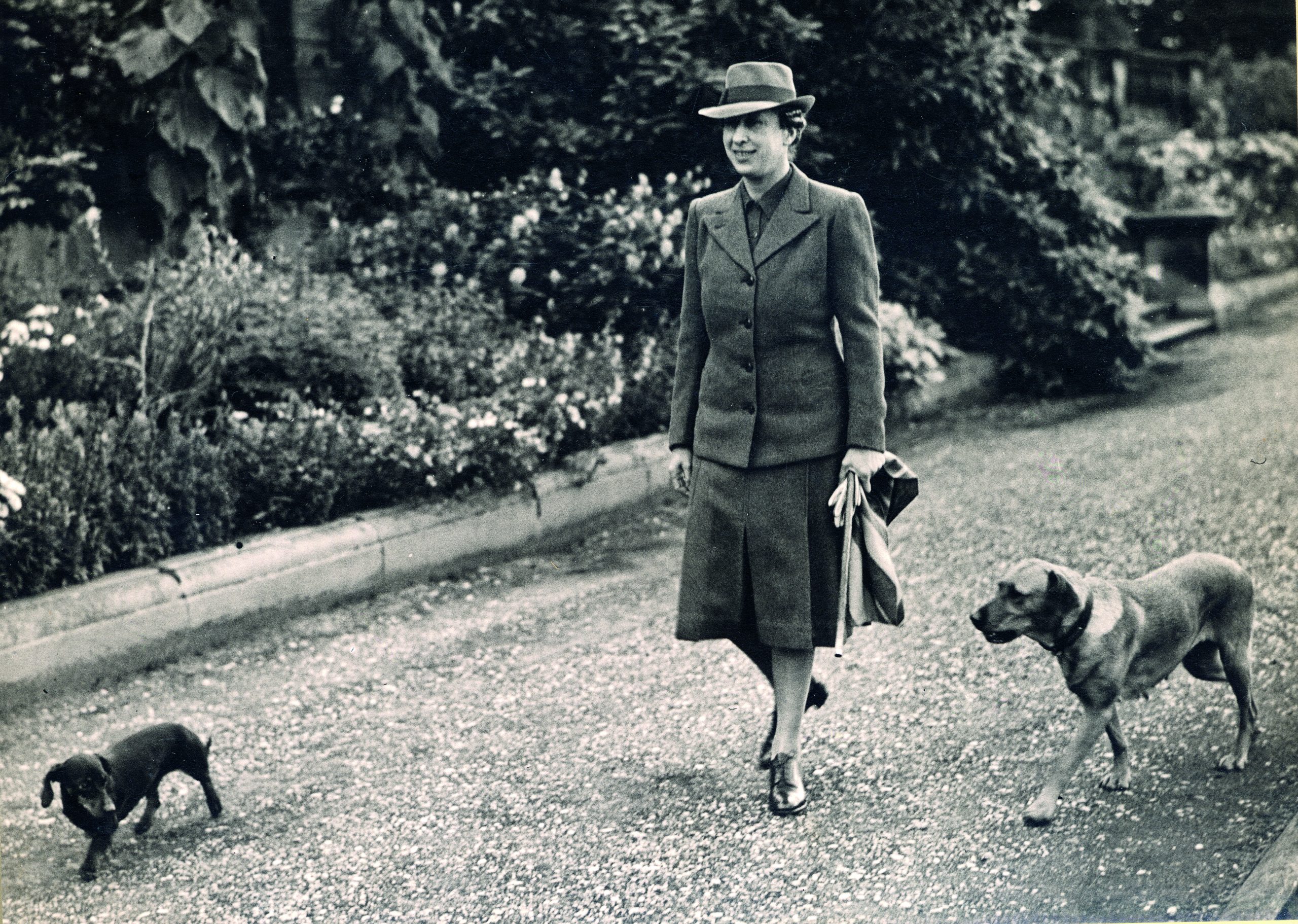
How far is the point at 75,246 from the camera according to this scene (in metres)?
6.40

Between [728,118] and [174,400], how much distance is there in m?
3.41

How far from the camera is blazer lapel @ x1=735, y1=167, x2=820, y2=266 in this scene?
3391 millimetres

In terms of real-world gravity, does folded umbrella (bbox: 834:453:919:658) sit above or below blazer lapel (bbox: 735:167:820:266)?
below

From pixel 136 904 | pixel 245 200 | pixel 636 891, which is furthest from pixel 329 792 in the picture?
pixel 245 200

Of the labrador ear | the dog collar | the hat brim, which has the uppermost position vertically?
the hat brim

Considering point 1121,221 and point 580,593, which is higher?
point 1121,221

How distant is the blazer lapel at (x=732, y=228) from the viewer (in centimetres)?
346

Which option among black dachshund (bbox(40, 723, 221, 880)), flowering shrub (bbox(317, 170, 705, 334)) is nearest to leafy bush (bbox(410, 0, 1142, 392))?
flowering shrub (bbox(317, 170, 705, 334))

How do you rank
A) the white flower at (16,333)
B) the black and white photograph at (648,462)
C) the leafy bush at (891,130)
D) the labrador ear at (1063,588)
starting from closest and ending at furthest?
1. the labrador ear at (1063,588)
2. the black and white photograph at (648,462)
3. the white flower at (16,333)
4. the leafy bush at (891,130)

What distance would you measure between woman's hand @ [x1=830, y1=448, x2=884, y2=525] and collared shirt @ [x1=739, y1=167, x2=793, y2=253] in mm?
626

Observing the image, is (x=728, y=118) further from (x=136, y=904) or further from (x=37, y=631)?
(x=37, y=631)

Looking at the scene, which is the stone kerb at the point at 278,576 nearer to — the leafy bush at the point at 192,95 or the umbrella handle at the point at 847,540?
the leafy bush at the point at 192,95

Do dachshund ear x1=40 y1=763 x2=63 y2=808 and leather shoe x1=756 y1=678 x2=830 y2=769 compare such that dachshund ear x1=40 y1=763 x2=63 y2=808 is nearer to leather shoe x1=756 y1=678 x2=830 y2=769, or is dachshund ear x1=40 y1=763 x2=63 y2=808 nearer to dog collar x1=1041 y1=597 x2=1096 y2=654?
leather shoe x1=756 y1=678 x2=830 y2=769

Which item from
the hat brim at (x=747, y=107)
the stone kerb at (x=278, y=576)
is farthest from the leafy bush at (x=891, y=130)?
the hat brim at (x=747, y=107)
